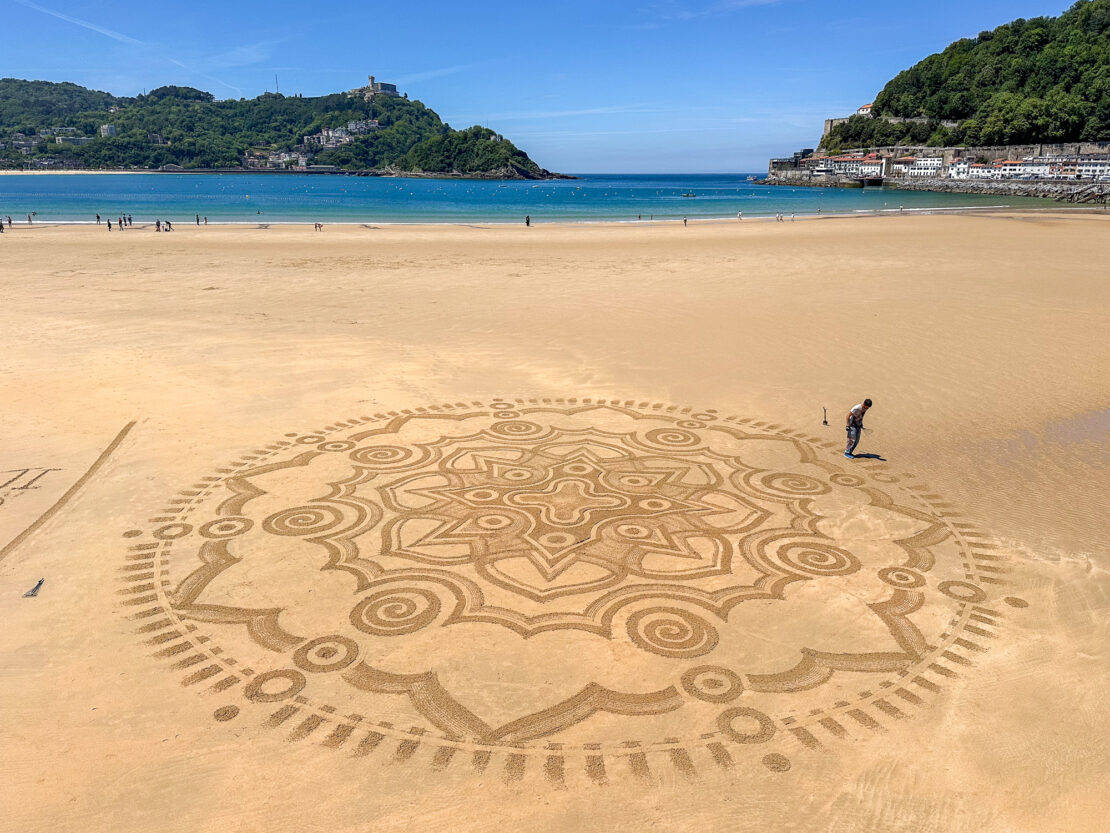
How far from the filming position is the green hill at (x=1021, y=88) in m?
151

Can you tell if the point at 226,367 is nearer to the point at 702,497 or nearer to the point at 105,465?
the point at 105,465

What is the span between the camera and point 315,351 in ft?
54.1

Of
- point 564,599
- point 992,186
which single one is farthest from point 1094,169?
point 564,599

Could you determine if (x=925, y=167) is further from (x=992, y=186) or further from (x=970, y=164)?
(x=992, y=186)

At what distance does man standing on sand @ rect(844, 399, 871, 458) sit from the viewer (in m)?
10.5

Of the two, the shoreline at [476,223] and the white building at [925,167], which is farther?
the white building at [925,167]

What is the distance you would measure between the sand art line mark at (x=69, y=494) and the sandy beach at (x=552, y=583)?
0.06 m

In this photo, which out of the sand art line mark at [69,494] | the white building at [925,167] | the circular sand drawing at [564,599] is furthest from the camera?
the white building at [925,167]

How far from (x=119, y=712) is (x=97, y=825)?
1122 millimetres

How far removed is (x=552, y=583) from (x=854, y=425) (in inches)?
235

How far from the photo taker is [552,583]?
7.37m

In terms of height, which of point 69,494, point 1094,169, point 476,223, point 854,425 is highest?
point 1094,169

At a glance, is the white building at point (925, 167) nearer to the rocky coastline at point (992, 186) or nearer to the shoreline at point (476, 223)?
the rocky coastline at point (992, 186)

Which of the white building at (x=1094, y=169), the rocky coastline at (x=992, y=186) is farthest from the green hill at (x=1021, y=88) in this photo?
the white building at (x=1094, y=169)
